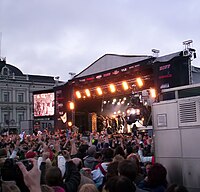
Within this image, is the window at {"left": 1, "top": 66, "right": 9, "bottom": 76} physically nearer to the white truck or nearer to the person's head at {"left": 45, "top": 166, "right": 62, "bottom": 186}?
the white truck

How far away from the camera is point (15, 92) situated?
230ft

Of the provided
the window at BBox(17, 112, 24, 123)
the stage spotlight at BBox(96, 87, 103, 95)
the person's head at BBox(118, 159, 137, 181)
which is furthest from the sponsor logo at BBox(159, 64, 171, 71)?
the window at BBox(17, 112, 24, 123)

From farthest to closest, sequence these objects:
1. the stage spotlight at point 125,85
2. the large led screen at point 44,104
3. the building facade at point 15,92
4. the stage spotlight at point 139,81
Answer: the building facade at point 15,92
the large led screen at point 44,104
the stage spotlight at point 125,85
the stage spotlight at point 139,81

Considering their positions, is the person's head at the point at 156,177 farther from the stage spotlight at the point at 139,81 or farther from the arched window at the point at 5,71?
the arched window at the point at 5,71

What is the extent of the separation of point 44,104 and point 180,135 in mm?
25562

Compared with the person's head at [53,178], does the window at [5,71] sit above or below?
above

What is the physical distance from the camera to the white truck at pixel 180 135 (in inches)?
247

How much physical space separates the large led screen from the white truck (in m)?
24.0

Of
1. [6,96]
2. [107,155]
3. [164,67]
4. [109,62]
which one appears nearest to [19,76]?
[6,96]

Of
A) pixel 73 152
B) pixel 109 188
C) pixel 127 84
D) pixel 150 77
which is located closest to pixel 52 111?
pixel 127 84

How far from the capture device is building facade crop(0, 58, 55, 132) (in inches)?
2721

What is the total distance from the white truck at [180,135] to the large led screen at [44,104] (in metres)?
24.0

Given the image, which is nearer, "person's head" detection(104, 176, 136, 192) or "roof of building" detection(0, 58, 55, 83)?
"person's head" detection(104, 176, 136, 192)

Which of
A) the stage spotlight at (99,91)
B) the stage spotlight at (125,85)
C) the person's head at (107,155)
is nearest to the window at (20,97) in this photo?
the stage spotlight at (99,91)
